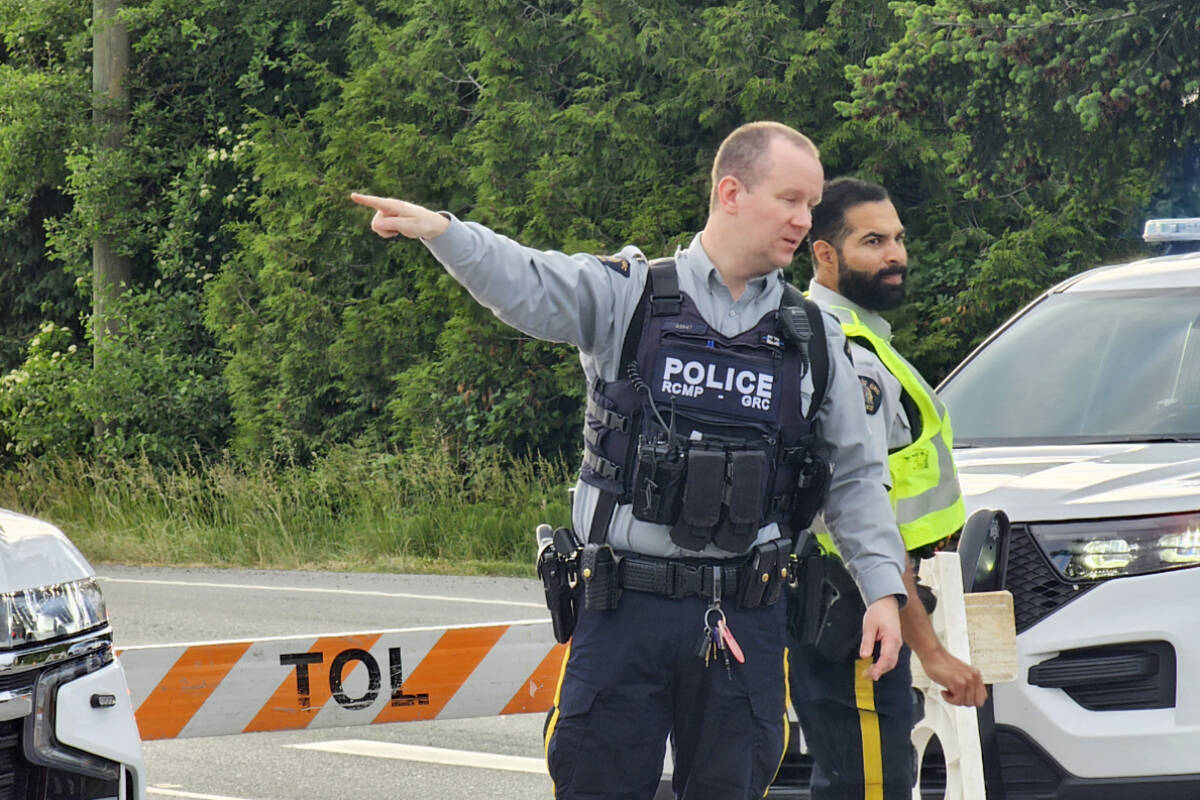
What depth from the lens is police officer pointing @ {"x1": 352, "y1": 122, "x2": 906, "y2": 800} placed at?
3.44m

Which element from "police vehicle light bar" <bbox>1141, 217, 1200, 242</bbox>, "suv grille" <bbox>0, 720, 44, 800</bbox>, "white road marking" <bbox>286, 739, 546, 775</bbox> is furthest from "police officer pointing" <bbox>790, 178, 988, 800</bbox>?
"white road marking" <bbox>286, 739, 546, 775</bbox>

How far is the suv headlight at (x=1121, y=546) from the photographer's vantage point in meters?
4.43

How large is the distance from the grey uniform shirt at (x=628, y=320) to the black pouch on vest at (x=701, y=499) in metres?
0.05

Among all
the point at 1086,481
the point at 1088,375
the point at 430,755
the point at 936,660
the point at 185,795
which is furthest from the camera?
the point at 430,755

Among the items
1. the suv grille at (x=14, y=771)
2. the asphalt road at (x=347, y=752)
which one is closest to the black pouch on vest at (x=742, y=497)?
the suv grille at (x=14, y=771)

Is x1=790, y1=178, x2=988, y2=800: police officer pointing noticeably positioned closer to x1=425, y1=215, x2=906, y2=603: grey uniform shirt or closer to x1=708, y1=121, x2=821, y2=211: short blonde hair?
x1=425, y1=215, x2=906, y2=603: grey uniform shirt

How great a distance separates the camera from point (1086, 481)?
4691mm

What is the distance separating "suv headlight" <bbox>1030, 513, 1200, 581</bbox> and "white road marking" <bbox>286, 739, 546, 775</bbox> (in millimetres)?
2742

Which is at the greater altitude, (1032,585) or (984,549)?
(984,549)

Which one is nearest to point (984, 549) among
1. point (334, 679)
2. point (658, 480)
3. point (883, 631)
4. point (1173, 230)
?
point (883, 631)

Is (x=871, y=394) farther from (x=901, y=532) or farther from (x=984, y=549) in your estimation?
(x=984, y=549)

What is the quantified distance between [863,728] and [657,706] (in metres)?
0.77

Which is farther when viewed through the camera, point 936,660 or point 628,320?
point 936,660

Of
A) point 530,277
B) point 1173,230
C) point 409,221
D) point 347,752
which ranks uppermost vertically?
point 409,221
